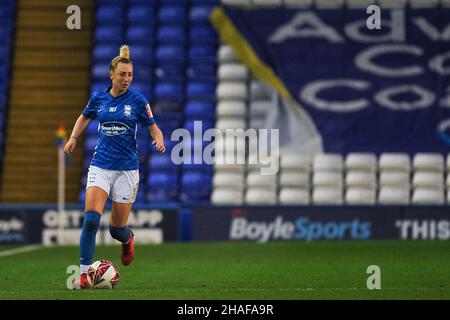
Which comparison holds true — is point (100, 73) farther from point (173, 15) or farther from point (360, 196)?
point (360, 196)

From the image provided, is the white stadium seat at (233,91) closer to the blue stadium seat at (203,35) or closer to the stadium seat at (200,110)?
the stadium seat at (200,110)

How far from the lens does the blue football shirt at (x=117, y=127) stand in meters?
11.2

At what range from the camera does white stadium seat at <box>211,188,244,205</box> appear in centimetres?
2220

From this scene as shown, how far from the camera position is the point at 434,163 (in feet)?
72.2

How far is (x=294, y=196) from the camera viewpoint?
2214 cm

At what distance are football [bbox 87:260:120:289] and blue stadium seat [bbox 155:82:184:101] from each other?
12.9 meters

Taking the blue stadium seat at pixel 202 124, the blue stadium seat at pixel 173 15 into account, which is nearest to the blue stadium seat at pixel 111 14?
the blue stadium seat at pixel 173 15

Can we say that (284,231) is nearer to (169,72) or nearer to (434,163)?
(434,163)

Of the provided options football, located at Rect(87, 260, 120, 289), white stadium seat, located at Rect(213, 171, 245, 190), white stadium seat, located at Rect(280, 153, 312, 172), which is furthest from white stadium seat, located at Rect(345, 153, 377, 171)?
football, located at Rect(87, 260, 120, 289)

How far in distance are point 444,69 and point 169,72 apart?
558 centimetres

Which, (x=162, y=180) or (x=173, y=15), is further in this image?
(x=173, y=15)

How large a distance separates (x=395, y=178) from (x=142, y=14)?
21.9 feet

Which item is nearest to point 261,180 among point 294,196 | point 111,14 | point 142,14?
point 294,196
